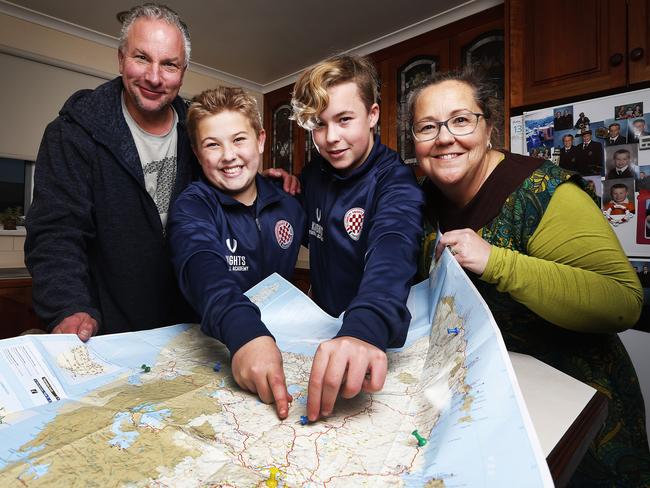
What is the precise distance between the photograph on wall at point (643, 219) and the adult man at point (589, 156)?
207 mm

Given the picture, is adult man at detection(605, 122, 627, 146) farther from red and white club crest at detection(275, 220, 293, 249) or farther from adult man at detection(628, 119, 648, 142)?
red and white club crest at detection(275, 220, 293, 249)

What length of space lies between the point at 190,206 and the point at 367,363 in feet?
1.91

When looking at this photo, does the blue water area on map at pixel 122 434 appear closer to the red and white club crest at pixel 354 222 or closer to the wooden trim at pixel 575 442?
the wooden trim at pixel 575 442

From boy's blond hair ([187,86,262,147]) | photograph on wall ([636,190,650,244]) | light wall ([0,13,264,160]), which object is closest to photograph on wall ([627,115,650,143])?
photograph on wall ([636,190,650,244])

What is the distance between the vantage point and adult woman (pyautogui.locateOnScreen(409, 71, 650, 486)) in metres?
0.71

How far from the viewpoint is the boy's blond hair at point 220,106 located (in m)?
0.99

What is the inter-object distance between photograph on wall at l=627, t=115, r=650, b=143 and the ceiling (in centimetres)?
119

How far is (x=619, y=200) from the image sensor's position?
5.80 ft

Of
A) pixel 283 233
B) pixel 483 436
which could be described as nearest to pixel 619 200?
pixel 283 233

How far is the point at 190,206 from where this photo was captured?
90cm

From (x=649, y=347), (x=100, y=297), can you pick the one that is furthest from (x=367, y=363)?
(x=649, y=347)

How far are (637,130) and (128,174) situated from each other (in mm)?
1953

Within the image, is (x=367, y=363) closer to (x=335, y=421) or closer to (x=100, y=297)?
(x=335, y=421)

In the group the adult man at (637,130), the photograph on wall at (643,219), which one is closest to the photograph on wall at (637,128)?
the adult man at (637,130)
